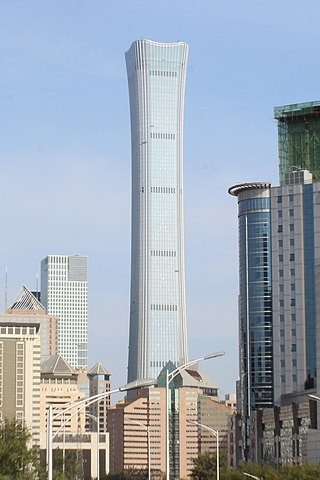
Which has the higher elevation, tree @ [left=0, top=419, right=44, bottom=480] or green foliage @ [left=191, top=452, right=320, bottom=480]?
tree @ [left=0, top=419, right=44, bottom=480]

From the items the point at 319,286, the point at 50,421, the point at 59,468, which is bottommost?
the point at 59,468

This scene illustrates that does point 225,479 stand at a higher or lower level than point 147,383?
lower

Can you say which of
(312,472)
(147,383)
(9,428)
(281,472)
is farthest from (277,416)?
(147,383)

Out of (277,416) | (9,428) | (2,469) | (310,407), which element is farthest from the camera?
(277,416)

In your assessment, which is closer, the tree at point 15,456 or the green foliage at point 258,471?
the tree at point 15,456

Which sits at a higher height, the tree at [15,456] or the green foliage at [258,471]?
the tree at [15,456]

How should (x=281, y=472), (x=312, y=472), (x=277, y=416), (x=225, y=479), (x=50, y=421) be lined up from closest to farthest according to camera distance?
(x=50, y=421)
(x=312, y=472)
(x=281, y=472)
(x=225, y=479)
(x=277, y=416)

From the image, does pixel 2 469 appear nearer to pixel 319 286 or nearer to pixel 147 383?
pixel 147 383

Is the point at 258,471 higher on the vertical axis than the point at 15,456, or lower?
lower

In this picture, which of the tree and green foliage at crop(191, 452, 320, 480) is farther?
green foliage at crop(191, 452, 320, 480)

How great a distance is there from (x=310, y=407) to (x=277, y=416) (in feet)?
65.3

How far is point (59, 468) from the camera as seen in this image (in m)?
176

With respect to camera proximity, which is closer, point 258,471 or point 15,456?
point 15,456

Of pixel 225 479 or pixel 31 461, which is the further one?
pixel 225 479
